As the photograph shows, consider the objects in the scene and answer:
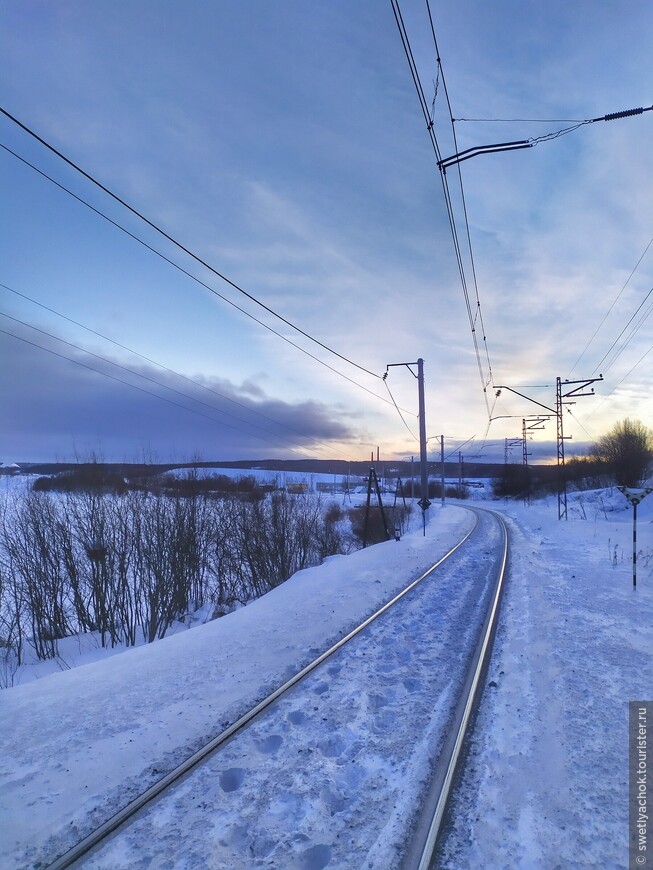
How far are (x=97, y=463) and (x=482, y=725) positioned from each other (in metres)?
22.0

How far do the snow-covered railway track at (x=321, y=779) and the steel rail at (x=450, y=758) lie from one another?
1 cm

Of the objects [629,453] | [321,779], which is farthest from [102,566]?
[629,453]

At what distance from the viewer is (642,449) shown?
5278cm

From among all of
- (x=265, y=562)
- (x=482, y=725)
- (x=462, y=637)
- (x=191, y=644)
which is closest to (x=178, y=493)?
(x=265, y=562)

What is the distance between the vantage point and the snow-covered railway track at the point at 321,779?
10.3ft

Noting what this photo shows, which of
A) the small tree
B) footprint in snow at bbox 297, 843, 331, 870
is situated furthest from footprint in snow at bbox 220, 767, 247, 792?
the small tree

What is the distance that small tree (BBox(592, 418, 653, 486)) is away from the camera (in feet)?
170

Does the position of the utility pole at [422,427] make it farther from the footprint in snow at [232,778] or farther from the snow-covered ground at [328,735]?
the footprint in snow at [232,778]

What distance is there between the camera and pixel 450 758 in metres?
4.06

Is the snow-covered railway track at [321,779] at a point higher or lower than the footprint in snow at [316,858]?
lower

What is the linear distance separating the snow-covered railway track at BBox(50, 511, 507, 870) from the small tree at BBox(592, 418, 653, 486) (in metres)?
53.4

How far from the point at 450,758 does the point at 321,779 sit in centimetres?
112

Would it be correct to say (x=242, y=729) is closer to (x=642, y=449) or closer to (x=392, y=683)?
(x=392, y=683)

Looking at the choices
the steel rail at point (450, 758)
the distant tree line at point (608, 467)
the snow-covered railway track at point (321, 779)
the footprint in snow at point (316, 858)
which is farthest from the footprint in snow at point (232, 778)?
the distant tree line at point (608, 467)
